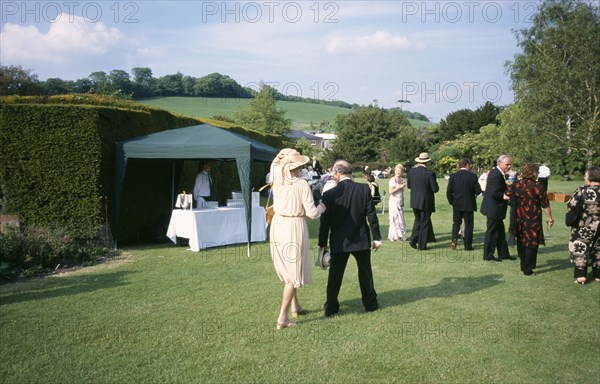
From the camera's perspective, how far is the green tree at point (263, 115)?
171 feet

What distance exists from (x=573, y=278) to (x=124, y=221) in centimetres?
885

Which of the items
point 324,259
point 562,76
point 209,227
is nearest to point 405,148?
point 562,76

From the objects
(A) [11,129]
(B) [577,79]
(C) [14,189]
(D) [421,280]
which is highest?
(B) [577,79]

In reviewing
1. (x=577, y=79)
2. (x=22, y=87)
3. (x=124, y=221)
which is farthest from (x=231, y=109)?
(x=124, y=221)

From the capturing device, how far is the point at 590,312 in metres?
5.74

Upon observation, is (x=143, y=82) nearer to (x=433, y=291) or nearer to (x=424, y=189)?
(x=424, y=189)

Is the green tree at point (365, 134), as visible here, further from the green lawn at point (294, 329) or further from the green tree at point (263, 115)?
the green lawn at point (294, 329)

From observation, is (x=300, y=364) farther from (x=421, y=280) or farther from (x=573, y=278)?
(x=573, y=278)

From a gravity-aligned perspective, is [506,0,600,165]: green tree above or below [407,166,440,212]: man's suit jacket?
above

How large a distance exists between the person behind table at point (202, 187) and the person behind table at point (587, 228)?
7.18m

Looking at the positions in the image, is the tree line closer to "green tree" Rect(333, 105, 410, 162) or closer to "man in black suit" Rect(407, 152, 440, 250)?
"green tree" Rect(333, 105, 410, 162)

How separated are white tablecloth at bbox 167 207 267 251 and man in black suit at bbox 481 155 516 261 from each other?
5097 millimetres

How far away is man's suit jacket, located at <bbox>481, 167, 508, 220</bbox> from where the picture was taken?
27.6ft

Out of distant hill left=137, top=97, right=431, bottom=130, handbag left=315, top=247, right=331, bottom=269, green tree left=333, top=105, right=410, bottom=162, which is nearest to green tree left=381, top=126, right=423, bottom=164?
green tree left=333, top=105, right=410, bottom=162
